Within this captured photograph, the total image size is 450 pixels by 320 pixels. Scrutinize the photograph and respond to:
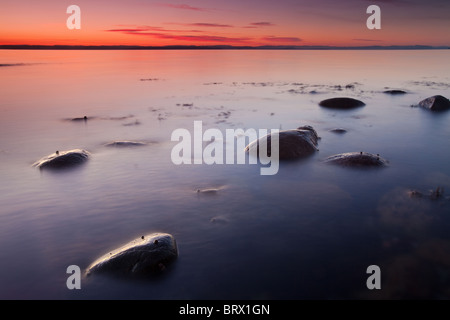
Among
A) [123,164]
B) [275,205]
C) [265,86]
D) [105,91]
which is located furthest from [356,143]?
[105,91]

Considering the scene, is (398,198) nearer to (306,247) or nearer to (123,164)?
(306,247)

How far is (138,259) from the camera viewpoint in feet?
24.0

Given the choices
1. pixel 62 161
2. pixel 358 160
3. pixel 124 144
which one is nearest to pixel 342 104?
pixel 358 160

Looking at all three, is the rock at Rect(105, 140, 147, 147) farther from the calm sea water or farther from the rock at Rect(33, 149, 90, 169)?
the rock at Rect(33, 149, 90, 169)

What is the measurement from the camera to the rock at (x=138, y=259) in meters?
7.19

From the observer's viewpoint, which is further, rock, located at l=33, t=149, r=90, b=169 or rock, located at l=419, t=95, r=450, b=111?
rock, located at l=419, t=95, r=450, b=111

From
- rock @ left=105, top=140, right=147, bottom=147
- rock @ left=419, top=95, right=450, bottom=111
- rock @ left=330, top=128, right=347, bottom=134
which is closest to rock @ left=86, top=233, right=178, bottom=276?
rock @ left=105, top=140, right=147, bottom=147

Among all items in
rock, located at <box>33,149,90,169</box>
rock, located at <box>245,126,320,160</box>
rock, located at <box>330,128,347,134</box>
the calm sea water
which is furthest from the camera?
rock, located at <box>330,128,347,134</box>

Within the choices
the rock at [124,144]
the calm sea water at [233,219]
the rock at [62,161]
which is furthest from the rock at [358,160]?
the rock at [62,161]

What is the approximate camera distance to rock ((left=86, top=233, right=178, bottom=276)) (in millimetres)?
7188

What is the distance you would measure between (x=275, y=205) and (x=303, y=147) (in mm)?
5478

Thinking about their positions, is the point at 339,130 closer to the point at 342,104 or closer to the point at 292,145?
the point at 292,145

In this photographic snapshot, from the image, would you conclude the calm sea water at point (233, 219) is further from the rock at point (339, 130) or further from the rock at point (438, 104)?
the rock at point (438, 104)

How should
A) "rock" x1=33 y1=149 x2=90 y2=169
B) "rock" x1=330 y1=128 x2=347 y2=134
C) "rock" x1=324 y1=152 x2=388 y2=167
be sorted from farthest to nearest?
"rock" x1=330 y1=128 x2=347 y2=134, "rock" x1=33 y1=149 x2=90 y2=169, "rock" x1=324 y1=152 x2=388 y2=167
